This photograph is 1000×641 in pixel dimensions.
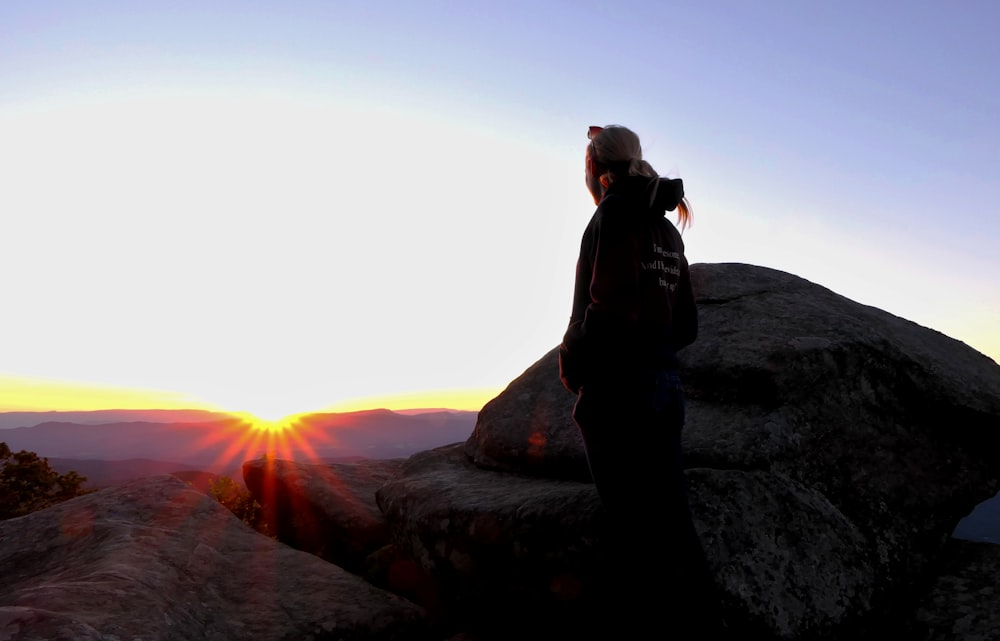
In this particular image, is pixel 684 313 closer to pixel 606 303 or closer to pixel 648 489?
pixel 606 303

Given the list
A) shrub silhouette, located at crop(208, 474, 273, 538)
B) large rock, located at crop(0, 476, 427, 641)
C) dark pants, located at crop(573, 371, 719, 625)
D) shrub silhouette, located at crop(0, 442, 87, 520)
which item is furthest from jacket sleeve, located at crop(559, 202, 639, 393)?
shrub silhouette, located at crop(0, 442, 87, 520)

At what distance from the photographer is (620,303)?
4.56 meters

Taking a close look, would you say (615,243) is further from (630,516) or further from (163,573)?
(163,573)

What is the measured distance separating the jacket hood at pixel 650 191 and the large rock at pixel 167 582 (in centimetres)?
511

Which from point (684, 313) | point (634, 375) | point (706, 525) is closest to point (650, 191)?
point (684, 313)

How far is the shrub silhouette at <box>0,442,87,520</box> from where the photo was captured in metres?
16.3

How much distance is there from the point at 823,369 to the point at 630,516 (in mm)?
3639

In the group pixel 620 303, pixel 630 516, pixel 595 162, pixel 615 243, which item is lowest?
pixel 630 516

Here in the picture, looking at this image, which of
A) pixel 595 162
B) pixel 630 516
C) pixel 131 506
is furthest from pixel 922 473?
pixel 131 506

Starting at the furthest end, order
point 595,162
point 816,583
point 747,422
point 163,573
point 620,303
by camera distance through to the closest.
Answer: point 747,422, point 163,573, point 816,583, point 595,162, point 620,303

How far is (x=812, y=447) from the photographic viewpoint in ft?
21.9

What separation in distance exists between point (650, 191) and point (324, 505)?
808 cm

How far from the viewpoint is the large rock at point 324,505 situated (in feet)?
32.3

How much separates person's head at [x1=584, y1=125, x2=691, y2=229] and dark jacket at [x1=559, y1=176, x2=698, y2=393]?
0.09 metres
